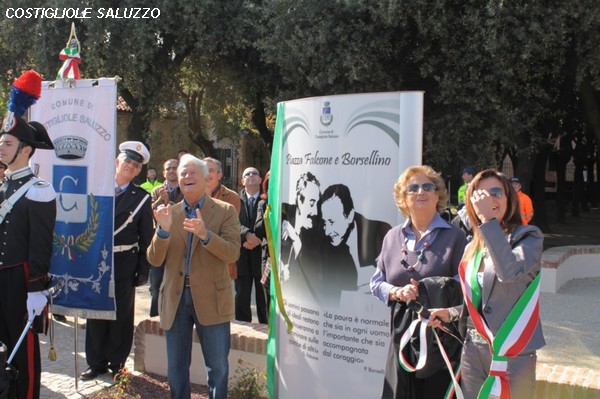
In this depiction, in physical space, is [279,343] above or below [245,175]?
below

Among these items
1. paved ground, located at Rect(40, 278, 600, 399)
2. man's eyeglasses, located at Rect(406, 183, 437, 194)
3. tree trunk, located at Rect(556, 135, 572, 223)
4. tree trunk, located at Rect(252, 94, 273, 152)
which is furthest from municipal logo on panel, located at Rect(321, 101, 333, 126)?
tree trunk, located at Rect(556, 135, 572, 223)

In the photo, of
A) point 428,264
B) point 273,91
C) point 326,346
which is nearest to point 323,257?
point 326,346

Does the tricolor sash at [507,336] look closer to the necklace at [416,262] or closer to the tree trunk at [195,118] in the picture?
the necklace at [416,262]

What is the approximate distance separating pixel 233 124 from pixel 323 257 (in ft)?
71.6

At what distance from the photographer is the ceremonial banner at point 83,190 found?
5.11 metres

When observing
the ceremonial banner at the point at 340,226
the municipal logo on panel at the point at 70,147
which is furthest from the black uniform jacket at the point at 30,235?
the ceremonial banner at the point at 340,226

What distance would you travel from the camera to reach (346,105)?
379cm

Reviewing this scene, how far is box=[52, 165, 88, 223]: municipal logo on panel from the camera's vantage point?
5203 mm

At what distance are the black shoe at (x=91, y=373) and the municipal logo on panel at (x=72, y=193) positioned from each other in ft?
4.52

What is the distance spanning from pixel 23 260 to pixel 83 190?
954mm

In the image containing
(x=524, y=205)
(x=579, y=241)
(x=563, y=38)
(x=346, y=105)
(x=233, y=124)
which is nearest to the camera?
(x=346, y=105)

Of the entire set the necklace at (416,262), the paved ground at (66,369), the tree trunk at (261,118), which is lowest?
the paved ground at (66,369)

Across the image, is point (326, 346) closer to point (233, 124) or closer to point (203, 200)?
point (203, 200)

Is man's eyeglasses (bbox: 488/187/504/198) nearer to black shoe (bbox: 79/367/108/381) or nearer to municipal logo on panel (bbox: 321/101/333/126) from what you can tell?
municipal logo on panel (bbox: 321/101/333/126)
